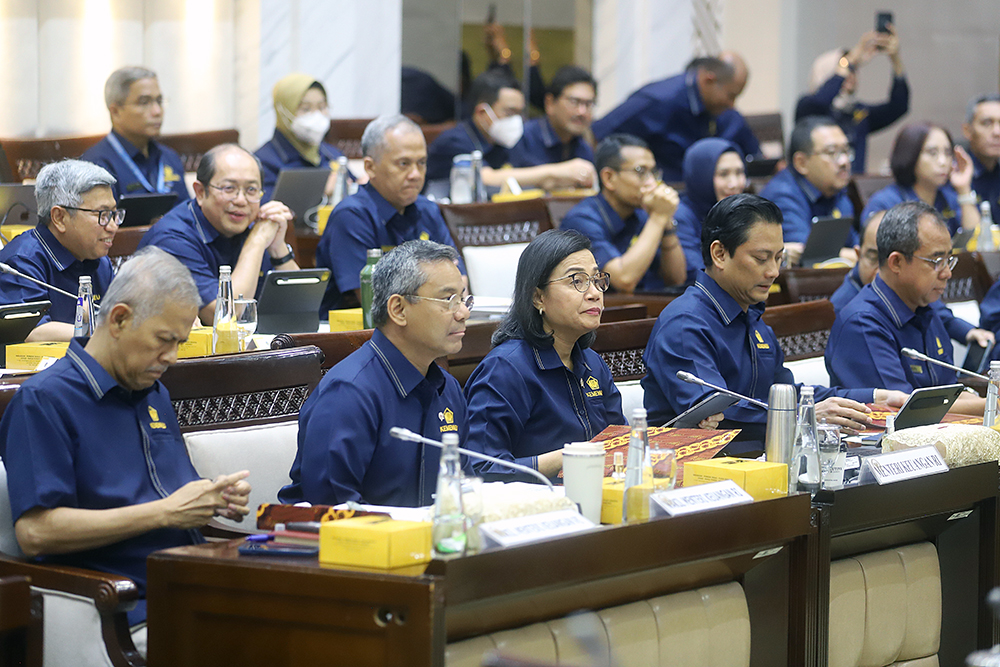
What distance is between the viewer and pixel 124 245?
4.30 m

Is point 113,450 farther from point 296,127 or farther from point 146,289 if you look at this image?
point 296,127

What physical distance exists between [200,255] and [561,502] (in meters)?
2.35

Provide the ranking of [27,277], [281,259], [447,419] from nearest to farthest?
[447,419], [27,277], [281,259]

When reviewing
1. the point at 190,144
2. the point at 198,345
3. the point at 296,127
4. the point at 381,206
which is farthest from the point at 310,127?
the point at 198,345

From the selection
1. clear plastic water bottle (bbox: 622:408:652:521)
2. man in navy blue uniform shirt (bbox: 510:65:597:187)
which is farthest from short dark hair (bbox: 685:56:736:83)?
clear plastic water bottle (bbox: 622:408:652:521)

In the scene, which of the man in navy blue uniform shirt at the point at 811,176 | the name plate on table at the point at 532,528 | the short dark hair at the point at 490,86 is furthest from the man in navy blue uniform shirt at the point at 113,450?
the short dark hair at the point at 490,86

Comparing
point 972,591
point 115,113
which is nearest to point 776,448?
point 972,591

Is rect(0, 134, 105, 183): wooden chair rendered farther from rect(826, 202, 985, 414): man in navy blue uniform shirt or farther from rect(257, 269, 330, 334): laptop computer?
rect(826, 202, 985, 414): man in navy blue uniform shirt

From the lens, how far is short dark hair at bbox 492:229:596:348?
9.64 ft

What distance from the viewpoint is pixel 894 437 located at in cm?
281

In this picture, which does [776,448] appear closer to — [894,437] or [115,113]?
[894,437]

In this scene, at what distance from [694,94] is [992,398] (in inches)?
179

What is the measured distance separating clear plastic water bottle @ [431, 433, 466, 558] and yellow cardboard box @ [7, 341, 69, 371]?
134 centimetres

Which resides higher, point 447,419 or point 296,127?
point 296,127
